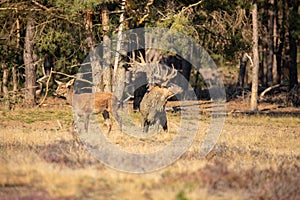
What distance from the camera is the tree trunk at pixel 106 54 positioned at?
24.4 metres

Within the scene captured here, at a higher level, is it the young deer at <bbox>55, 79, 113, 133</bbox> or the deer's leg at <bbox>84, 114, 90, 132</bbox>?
the young deer at <bbox>55, 79, 113, 133</bbox>

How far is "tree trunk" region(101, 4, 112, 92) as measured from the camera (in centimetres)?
2436

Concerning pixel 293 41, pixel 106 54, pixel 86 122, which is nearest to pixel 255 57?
pixel 106 54

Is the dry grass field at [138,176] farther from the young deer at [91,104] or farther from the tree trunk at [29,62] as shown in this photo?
the tree trunk at [29,62]

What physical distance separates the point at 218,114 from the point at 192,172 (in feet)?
63.9

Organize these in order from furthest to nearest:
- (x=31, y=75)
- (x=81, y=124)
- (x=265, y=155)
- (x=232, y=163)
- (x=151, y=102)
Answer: (x=31, y=75)
(x=151, y=102)
(x=81, y=124)
(x=265, y=155)
(x=232, y=163)

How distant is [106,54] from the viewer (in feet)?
83.5

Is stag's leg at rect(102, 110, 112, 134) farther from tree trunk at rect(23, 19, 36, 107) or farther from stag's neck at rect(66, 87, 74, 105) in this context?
tree trunk at rect(23, 19, 36, 107)

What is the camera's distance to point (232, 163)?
12312 millimetres

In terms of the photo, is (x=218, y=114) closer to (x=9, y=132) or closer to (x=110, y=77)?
(x=110, y=77)

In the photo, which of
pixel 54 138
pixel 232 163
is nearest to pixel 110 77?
pixel 54 138

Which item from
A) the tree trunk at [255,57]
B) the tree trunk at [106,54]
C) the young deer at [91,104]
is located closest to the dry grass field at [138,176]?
the young deer at [91,104]

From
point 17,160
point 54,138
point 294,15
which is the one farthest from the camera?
point 294,15

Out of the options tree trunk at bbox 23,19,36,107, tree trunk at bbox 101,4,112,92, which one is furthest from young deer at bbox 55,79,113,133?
tree trunk at bbox 23,19,36,107
